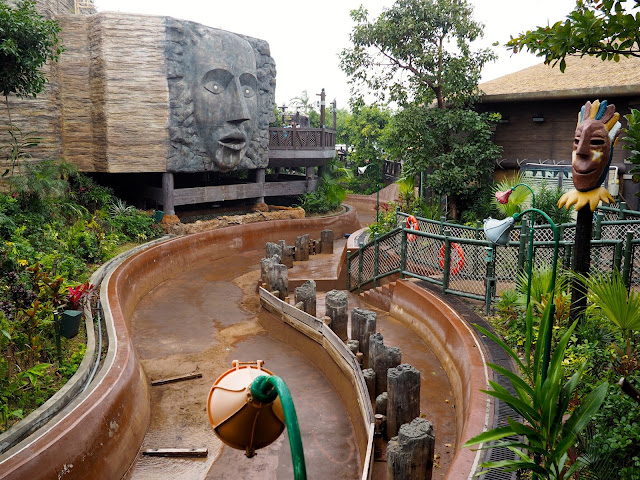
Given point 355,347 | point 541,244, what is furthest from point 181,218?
point 541,244

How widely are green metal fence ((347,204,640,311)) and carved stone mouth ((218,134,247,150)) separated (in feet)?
24.7

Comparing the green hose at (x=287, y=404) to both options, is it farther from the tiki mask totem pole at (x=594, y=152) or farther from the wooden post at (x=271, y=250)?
the wooden post at (x=271, y=250)

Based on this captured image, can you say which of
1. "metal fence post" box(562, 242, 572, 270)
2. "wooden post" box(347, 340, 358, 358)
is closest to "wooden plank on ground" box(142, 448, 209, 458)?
"wooden post" box(347, 340, 358, 358)

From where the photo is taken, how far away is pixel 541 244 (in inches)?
331

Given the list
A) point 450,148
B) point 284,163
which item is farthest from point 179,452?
point 284,163

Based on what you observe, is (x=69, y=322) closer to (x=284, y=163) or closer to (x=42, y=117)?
(x=42, y=117)

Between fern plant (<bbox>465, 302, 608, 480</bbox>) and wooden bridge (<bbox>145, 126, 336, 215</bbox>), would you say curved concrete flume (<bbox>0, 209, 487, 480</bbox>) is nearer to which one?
fern plant (<bbox>465, 302, 608, 480</bbox>)

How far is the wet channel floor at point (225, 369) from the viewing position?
22.8 feet

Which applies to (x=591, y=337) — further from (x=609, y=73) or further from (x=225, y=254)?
(x=225, y=254)

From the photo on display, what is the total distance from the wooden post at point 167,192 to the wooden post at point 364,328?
10360mm

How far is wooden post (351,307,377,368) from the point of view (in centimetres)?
905

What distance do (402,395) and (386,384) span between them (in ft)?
3.69

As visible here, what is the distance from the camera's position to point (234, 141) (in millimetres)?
18688

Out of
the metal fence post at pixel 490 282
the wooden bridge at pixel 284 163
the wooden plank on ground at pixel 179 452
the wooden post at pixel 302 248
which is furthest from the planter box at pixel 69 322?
the wooden bridge at pixel 284 163
